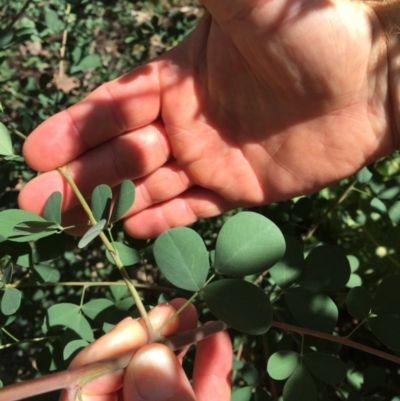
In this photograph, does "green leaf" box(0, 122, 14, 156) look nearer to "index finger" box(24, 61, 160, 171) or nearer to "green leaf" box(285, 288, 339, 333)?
"index finger" box(24, 61, 160, 171)

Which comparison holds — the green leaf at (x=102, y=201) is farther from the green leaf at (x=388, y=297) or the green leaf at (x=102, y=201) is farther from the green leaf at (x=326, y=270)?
the green leaf at (x=388, y=297)

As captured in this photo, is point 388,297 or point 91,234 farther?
point 388,297

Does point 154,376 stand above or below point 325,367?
above

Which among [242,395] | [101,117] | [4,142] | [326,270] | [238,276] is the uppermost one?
[4,142]

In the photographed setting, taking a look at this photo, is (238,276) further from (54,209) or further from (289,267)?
(54,209)

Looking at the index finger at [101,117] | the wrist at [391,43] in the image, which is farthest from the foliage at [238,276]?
the wrist at [391,43]

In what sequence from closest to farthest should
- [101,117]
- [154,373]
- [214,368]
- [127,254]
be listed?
[154,373] → [214,368] → [127,254] → [101,117]

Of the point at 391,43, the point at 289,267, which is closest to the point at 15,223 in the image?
the point at 289,267
